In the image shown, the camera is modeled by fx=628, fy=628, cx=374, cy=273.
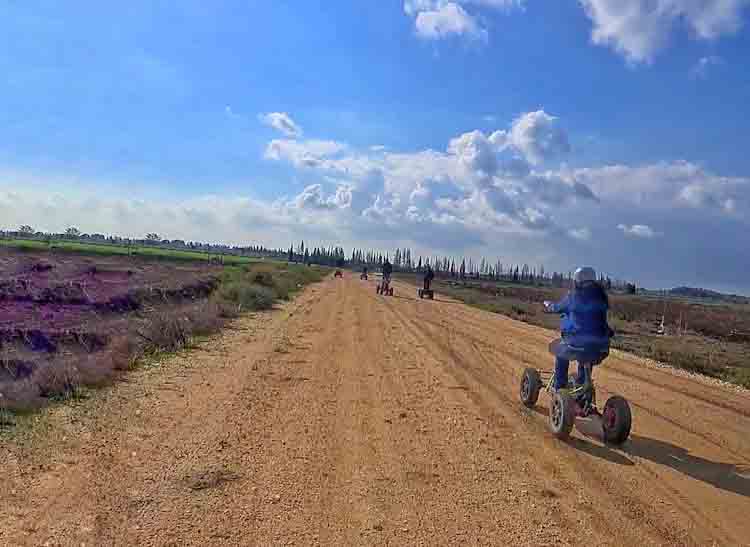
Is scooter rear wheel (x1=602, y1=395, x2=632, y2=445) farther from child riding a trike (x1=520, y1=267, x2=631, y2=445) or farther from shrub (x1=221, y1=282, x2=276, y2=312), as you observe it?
shrub (x1=221, y1=282, x2=276, y2=312)

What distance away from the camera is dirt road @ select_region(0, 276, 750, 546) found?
16.0 feet

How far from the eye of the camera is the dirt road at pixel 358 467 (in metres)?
4.88

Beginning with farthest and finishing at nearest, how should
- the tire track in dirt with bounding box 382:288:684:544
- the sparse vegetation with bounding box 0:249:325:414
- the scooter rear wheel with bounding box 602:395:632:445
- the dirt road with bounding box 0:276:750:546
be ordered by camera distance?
the sparse vegetation with bounding box 0:249:325:414 → the scooter rear wheel with bounding box 602:395:632:445 → the tire track in dirt with bounding box 382:288:684:544 → the dirt road with bounding box 0:276:750:546

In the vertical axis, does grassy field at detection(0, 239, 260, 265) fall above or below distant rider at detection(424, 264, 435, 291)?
below

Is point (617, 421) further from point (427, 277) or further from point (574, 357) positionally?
point (427, 277)

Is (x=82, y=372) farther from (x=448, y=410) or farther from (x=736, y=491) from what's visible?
(x=736, y=491)

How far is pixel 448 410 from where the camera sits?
8.82 meters

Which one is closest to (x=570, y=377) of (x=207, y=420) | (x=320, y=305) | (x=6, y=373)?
(x=207, y=420)

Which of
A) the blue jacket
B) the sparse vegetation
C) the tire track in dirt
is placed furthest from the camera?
the sparse vegetation

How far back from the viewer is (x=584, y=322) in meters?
7.63

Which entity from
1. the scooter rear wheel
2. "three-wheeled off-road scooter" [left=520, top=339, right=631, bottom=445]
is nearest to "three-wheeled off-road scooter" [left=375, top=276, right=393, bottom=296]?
"three-wheeled off-road scooter" [left=520, top=339, right=631, bottom=445]

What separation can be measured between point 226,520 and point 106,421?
138 inches

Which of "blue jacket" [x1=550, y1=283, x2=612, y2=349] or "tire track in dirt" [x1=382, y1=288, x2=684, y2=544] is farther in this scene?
"blue jacket" [x1=550, y1=283, x2=612, y2=349]

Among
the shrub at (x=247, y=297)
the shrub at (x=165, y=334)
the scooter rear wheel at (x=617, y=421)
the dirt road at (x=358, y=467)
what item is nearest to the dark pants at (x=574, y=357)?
the scooter rear wheel at (x=617, y=421)
